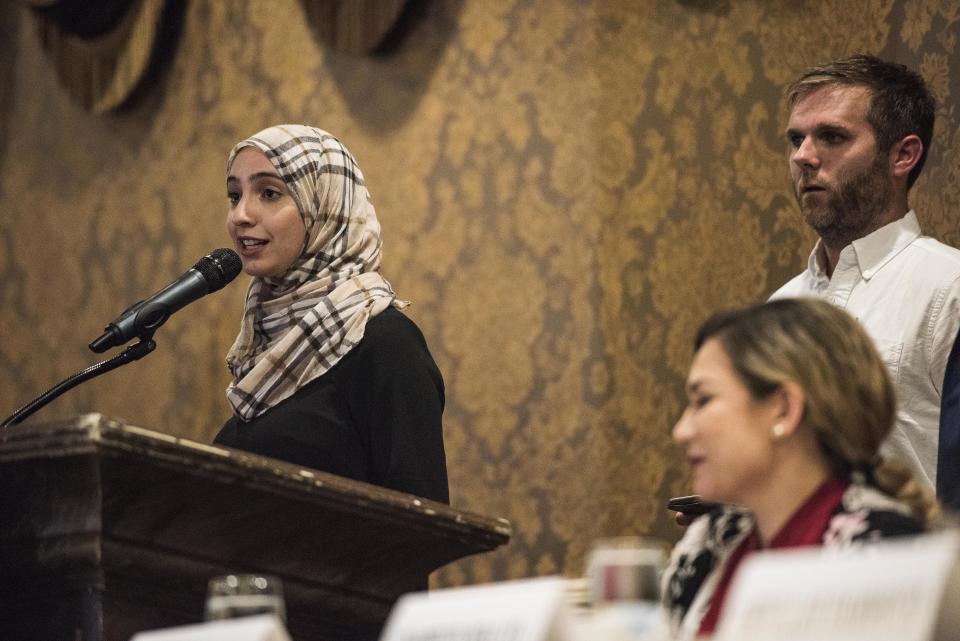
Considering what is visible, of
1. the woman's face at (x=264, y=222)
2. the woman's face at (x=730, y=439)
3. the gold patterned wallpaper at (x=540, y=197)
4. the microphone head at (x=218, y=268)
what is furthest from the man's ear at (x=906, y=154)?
the woman's face at (x=730, y=439)

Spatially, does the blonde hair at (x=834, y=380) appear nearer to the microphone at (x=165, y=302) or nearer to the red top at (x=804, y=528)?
the red top at (x=804, y=528)

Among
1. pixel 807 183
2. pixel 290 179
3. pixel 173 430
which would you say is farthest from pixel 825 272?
pixel 173 430

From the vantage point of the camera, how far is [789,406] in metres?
1.40

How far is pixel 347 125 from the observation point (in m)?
4.52

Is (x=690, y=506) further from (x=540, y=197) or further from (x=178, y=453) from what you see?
(x=540, y=197)

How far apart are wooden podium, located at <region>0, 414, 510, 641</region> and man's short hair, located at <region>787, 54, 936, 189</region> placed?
46.9 inches

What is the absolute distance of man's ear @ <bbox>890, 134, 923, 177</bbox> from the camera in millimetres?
2584

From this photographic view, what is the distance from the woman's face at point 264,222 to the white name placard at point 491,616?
5.23ft

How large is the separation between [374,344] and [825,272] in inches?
32.6

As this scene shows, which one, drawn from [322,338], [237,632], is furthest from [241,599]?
[322,338]

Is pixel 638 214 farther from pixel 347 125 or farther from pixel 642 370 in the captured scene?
pixel 347 125

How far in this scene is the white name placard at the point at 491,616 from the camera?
0.92m

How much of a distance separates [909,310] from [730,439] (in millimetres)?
1102

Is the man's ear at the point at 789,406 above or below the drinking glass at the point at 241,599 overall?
above
